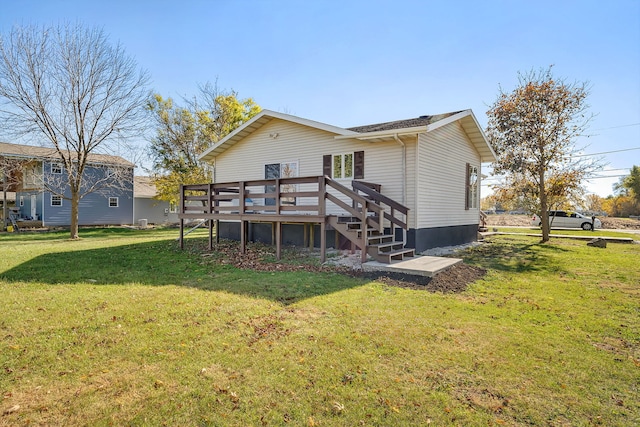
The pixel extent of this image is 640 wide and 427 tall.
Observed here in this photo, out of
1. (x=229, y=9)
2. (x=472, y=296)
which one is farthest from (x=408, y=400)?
(x=229, y=9)

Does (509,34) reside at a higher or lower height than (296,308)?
higher

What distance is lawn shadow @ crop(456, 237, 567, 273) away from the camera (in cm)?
844

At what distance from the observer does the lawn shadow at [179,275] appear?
5898 mm

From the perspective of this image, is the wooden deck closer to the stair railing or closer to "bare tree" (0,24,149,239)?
the stair railing

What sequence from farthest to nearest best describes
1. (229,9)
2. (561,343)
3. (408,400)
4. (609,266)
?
(229,9) < (609,266) < (561,343) < (408,400)

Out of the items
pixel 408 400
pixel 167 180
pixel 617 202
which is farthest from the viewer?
pixel 617 202

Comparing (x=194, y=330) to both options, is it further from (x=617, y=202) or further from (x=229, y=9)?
(x=617, y=202)

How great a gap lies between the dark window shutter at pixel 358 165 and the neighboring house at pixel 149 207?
2119 centimetres

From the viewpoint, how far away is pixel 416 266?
702cm

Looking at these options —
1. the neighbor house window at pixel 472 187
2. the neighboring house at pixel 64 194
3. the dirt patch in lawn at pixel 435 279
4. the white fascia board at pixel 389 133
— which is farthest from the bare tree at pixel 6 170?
the neighbor house window at pixel 472 187

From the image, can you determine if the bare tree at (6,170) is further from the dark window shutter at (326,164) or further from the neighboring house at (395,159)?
the dark window shutter at (326,164)

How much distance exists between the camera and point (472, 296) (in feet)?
18.8

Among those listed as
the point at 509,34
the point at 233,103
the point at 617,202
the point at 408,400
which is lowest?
the point at 408,400

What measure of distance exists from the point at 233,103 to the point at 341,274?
20.6m
